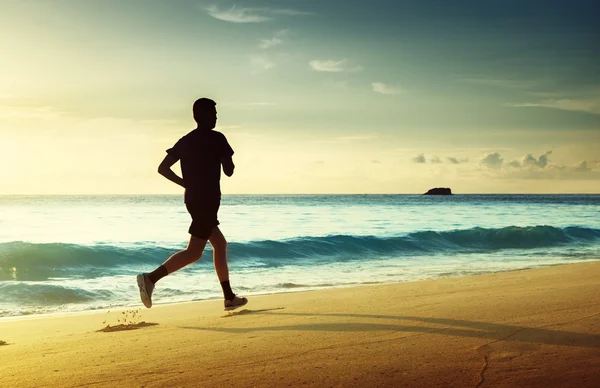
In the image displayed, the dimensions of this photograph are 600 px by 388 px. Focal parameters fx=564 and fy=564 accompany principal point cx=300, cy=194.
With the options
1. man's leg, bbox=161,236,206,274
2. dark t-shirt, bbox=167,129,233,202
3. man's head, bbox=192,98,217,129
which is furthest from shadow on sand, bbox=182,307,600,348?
man's head, bbox=192,98,217,129

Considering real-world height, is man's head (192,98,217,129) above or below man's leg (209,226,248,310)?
above

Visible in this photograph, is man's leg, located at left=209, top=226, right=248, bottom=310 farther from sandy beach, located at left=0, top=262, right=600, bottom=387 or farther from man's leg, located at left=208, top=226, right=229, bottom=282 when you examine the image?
sandy beach, located at left=0, top=262, right=600, bottom=387

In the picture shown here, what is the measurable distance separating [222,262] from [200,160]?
1.12 metres

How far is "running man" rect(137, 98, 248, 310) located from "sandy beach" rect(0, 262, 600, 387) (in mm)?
572

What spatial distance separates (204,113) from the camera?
5.80 meters

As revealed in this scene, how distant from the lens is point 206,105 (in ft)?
19.1

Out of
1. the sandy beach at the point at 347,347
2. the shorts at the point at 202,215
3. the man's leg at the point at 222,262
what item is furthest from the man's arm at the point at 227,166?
the sandy beach at the point at 347,347

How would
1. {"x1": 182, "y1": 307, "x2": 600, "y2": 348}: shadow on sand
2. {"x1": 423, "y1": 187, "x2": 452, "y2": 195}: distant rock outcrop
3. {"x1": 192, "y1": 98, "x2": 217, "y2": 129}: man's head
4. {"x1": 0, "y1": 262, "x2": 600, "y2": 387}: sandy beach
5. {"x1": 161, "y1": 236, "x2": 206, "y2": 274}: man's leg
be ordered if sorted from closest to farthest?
{"x1": 0, "y1": 262, "x2": 600, "y2": 387}: sandy beach → {"x1": 182, "y1": 307, "x2": 600, "y2": 348}: shadow on sand → {"x1": 161, "y1": 236, "x2": 206, "y2": 274}: man's leg → {"x1": 192, "y1": 98, "x2": 217, "y2": 129}: man's head → {"x1": 423, "y1": 187, "x2": 452, "y2": 195}: distant rock outcrop

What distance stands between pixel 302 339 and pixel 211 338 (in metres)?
0.79

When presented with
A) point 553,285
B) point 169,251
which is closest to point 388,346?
point 553,285

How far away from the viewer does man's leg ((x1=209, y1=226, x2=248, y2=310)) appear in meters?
5.86

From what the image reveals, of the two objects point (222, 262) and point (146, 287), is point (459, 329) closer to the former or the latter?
point (222, 262)

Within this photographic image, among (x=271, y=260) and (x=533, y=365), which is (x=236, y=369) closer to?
(x=533, y=365)

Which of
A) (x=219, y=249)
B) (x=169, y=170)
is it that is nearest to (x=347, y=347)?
(x=219, y=249)
